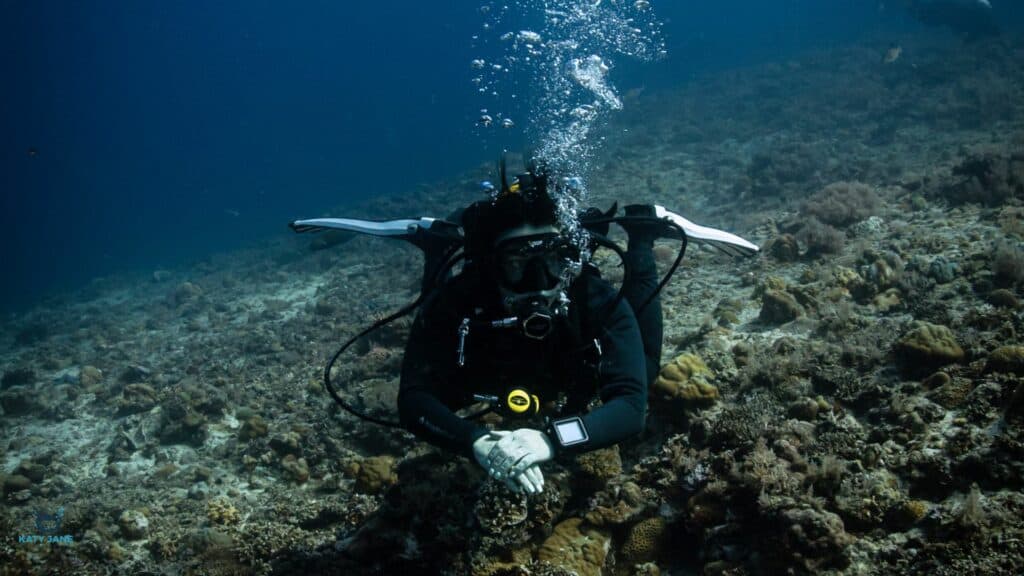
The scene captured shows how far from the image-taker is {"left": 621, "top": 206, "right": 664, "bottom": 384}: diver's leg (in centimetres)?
447

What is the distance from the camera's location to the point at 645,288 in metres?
4.91

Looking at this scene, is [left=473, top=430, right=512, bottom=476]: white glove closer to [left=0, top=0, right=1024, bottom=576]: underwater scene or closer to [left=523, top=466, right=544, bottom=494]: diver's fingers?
[left=0, top=0, right=1024, bottom=576]: underwater scene

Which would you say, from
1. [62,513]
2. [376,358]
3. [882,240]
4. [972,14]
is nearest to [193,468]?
[62,513]

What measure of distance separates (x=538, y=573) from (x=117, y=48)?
140511mm

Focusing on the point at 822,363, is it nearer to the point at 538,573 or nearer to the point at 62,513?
the point at 538,573

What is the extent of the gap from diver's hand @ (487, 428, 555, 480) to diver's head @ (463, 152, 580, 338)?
0.73m

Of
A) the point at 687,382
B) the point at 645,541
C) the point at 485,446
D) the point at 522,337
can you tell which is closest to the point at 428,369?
the point at 522,337

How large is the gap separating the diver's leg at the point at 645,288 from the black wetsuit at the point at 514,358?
0.63 meters

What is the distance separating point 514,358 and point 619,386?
2.67 feet

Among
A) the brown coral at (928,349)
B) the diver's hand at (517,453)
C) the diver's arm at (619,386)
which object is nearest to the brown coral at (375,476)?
the diver's hand at (517,453)

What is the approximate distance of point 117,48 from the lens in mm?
101125

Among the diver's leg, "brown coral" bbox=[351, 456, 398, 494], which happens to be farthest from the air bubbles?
"brown coral" bbox=[351, 456, 398, 494]

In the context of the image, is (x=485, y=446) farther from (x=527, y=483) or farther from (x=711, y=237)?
(x=711, y=237)

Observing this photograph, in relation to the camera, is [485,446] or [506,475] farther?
[485,446]
